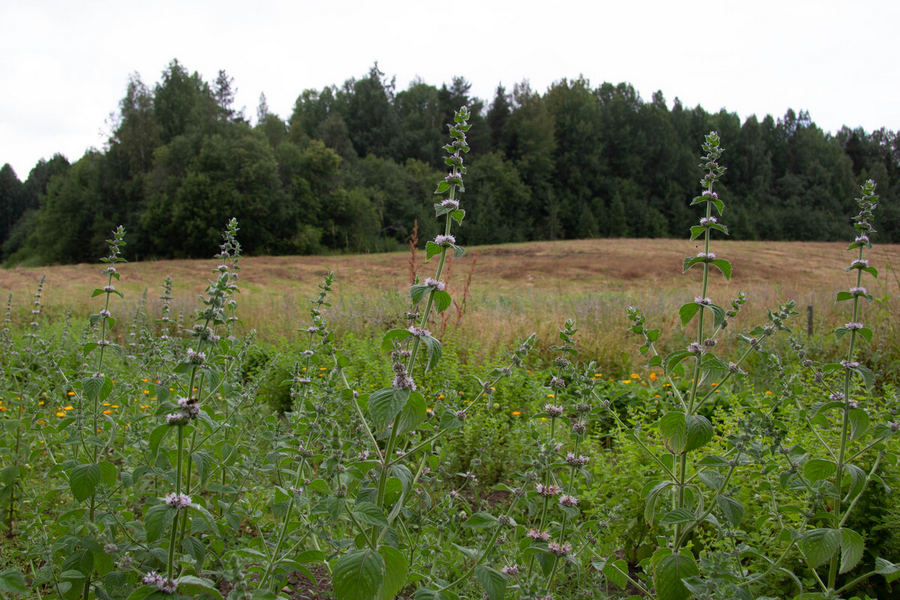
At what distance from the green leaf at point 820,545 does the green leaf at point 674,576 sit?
1.22 ft

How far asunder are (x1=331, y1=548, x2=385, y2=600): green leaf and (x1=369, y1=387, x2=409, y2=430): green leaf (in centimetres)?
36

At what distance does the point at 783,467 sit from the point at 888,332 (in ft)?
19.5

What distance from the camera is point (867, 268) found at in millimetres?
1930

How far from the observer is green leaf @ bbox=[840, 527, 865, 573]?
170cm

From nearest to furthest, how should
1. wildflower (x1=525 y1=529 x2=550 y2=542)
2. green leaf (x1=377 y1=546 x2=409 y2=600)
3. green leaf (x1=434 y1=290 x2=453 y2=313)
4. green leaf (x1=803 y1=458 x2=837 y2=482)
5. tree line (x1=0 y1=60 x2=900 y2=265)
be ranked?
green leaf (x1=377 y1=546 x2=409 y2=600) < green leaf (x1=434 y1=290 x2=453 y2=313) < wildflower (x1=525 y1=529 x2=550 y2=542) < green leaf (x1=803 y1=458 x2=837 y2=482) < tree line (x1=0 y1=60 x2=900 y2=265)

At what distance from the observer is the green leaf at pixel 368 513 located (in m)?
1.45

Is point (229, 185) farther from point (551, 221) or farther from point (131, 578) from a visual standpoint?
point (131, 578)

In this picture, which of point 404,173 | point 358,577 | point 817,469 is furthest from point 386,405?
point 404,173

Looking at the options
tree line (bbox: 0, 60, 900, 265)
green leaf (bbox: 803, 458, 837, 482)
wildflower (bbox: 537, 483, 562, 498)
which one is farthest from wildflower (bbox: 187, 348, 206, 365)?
tree line (bbox: 0, 60, 900, 265)

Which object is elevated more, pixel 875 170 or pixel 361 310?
pixel 875 170

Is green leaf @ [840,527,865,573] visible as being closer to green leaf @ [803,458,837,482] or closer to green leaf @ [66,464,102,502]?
green leaf @ [803,458,837,482]

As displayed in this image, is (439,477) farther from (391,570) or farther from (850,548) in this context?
(850,548)

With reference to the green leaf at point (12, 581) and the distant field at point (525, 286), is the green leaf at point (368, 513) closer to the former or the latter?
the green leaf at point (12, 581)

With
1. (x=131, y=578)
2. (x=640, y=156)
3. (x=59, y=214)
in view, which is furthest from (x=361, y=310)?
(x=640, y=156)
